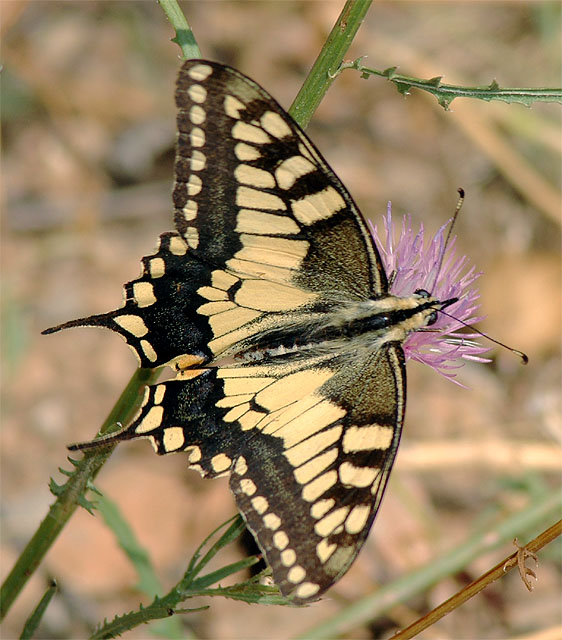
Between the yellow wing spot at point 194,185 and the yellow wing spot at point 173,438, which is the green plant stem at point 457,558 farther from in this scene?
the yellow wing spot at point 194,185

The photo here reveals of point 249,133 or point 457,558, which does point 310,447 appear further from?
point 457,558

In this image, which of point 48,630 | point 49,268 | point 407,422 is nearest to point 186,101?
point 48,630

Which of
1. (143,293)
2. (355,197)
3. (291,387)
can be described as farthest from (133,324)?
(355,197)

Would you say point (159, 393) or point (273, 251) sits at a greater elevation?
point (273, 251)

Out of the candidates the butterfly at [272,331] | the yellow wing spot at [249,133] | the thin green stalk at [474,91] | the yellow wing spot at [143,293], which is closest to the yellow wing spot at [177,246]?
the butterfly at [272,331]

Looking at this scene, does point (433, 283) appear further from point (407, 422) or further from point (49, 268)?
point (49, 268)

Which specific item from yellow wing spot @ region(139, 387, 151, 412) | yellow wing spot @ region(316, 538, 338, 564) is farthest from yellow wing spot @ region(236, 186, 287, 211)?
yellow wing spot @ region(316, 538, 338, 564)
